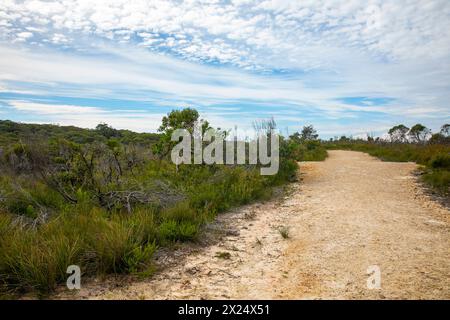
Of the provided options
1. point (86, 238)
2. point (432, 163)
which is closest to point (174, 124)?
point (86, 238)

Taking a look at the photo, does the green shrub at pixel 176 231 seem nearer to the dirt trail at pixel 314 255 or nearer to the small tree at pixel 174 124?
the dirt trail at pixel 314 255

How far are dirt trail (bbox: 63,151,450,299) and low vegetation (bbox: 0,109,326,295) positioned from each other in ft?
1.16

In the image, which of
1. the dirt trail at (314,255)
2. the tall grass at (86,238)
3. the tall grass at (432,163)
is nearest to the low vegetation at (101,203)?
the tall grass at (86,238)

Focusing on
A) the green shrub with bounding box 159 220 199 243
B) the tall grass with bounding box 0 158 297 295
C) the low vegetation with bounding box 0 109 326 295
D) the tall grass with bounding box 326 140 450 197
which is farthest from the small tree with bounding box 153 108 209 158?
the tall grass with bounding box 326 140 450 197

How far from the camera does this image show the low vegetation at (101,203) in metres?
3.41

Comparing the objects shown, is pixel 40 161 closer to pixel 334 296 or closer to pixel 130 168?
pixel 130 168

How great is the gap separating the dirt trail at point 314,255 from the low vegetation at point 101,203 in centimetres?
35

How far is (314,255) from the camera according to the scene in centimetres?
414

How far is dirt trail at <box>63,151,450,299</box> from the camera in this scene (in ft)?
10.7

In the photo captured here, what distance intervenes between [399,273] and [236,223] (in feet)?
8.92

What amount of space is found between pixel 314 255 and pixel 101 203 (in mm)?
3519

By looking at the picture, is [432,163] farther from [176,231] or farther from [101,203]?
[101,203]

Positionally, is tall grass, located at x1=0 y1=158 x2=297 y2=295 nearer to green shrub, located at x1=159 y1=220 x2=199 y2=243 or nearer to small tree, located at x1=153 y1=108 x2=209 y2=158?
green shrub, located at x1=159 y1=220 x2=199 y2=243

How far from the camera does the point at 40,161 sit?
6.12 m
